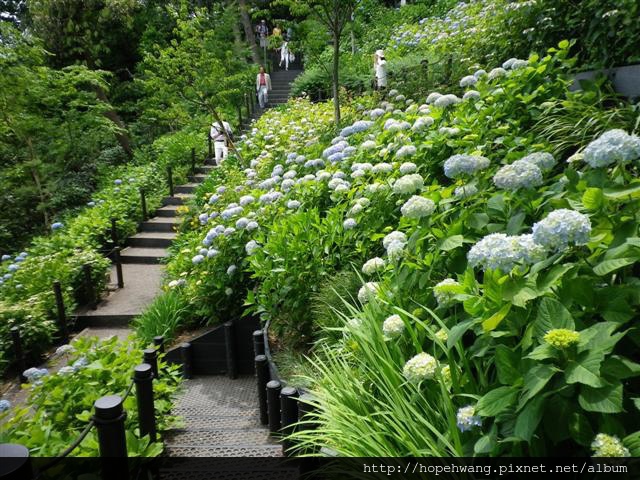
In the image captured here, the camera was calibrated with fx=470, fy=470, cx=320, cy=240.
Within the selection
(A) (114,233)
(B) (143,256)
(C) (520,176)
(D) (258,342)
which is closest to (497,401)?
(C) (520,176)

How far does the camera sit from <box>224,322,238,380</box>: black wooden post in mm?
5016

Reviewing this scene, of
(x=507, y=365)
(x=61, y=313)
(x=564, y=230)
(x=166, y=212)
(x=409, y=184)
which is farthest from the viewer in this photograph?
(x=166, y=212)

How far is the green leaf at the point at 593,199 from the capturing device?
6.00 ft

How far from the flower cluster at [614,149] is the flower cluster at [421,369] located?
1.01m

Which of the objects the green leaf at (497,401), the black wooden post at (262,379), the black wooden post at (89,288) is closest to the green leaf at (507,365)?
the green leaf at (497,401)

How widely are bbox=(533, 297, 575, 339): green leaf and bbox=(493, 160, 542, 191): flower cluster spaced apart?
0.66m

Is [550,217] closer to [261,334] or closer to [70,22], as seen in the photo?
[261,334]

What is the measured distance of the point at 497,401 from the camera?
1605 millimetres

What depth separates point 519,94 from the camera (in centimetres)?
437

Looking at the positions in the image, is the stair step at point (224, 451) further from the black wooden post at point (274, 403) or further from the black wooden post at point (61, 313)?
the black wooden post at point (61, 313)

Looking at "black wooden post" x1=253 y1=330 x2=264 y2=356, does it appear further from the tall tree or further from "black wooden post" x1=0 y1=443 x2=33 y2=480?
the tall tree

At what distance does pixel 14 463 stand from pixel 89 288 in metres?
6.75

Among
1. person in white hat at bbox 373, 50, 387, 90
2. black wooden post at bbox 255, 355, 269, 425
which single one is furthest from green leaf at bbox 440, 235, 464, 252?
person in white hat at bbox 373, 50, 387, 90

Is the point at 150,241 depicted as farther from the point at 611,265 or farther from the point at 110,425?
the point at 611,265
